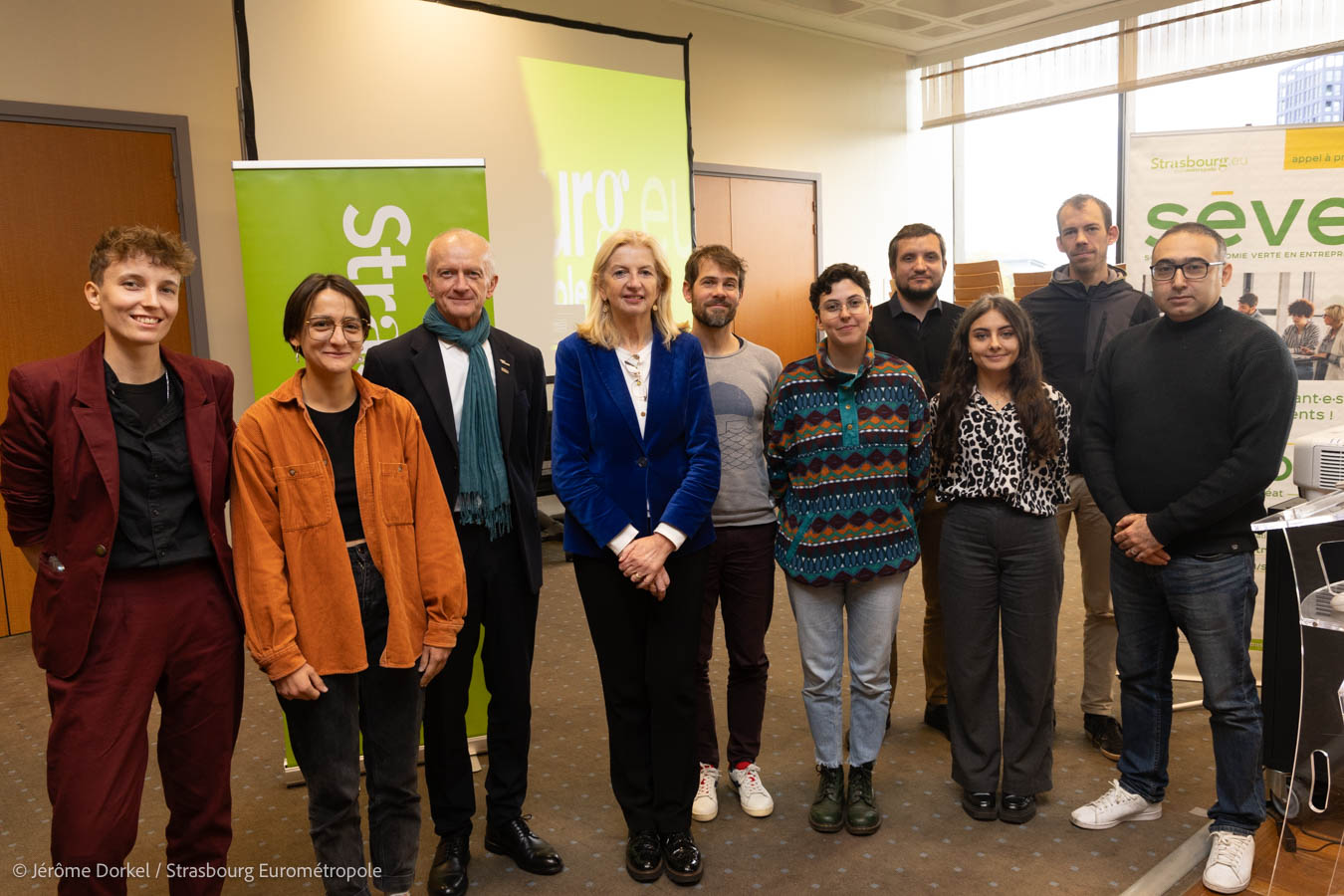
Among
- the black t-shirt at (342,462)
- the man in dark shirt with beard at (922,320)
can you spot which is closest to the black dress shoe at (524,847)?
the black t-shirt at (342,462)

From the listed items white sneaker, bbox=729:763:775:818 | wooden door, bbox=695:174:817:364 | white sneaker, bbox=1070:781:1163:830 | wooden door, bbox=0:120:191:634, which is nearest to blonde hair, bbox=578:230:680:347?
white sneaker, bbox=729:763:775:818

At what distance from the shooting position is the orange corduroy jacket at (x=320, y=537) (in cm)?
177

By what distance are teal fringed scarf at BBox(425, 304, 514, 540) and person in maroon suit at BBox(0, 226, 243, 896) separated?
549 mm

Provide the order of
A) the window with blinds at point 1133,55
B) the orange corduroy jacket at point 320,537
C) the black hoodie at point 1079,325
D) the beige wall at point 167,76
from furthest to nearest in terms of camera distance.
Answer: the window with blinds at point 1133,55 → the beige wall at point 167,76 → the black hoodie at point 1079,325 → the orange corduroy jacket at point 320,537

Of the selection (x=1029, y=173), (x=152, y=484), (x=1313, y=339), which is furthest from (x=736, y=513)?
(x=1029, y=173)

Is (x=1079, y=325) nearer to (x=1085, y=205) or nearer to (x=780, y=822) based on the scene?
(x=1085, y=205)

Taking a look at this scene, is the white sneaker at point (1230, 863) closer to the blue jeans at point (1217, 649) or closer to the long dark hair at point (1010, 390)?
the blue jeans at point (1217, 649)

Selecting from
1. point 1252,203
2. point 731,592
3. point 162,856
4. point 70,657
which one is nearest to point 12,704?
point 162,856

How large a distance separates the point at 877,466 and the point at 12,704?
331cm

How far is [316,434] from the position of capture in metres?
1.82

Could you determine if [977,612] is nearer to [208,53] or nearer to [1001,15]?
[208,53]

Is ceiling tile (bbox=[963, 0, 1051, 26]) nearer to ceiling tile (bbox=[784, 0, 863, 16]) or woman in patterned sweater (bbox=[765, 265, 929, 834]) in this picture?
ceiling tile (bbox=[784, 0, 863, 16])

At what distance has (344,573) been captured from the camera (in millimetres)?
1819

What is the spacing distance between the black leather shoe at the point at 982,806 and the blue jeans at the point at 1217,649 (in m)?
0.47
